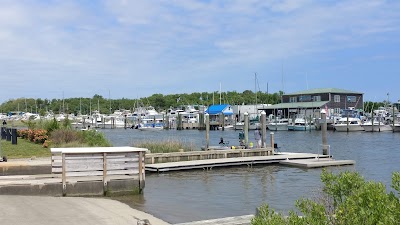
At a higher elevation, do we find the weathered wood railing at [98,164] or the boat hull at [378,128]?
the weathered wood railing at [98,164]

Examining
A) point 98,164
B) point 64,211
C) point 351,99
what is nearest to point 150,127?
point 351,99

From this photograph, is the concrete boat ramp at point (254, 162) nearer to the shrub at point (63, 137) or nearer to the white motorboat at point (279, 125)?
the shrub at point (63, 137)

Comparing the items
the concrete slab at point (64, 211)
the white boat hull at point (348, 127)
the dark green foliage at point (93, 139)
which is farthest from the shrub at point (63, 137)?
the white boat hull at point (348, 127)

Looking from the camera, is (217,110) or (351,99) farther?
(217,110)

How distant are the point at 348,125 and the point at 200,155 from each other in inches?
2585

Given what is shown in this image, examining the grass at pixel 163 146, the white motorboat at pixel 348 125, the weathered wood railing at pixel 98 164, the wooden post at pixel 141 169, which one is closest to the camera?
the weathered wood railing at pixel 98 164

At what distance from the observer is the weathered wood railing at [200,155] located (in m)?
30.4

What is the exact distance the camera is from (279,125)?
327 ft

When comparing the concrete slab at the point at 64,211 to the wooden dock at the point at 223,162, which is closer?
the concrete slab at the point at 64,211

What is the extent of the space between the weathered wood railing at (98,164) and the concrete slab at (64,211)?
1.32 meters

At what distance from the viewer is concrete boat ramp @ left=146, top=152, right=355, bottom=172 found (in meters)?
28.5

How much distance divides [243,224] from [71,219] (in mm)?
4924

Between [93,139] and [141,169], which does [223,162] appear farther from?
[141,169]

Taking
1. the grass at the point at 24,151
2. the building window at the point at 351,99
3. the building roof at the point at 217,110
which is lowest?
the grass at the point at 24,151
